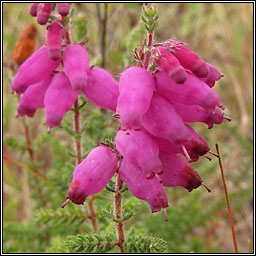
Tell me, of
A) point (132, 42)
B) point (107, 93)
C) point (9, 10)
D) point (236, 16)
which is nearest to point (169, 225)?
point (132, 42)

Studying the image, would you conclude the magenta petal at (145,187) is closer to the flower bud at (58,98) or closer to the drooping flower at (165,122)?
the drooping flower at (165,122)

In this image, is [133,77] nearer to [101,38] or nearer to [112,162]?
[112,162]

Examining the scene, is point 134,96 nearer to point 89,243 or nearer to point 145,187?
point 145,187

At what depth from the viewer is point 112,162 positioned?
1974mm

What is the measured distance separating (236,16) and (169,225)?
504 centimetres

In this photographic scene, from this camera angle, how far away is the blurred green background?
3559 mm

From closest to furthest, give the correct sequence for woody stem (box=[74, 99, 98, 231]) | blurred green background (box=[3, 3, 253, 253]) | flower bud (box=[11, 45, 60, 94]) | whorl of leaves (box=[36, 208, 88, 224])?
1. flower bud (box=[11, 45, 60, 94])
2. woody stem (box=[74, 99, 98, 231])
3. whorl of leaves (box=[36, 208, 88, 224])
4. blurred green background (box=[3, 3, 253, 253])

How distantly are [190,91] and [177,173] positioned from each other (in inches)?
15.2

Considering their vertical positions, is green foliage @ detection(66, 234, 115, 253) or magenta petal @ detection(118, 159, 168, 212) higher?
magenta petal @ detection(118, 159, 168, 212)

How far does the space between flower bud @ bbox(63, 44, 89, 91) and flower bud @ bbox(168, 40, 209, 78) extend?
0.51 m

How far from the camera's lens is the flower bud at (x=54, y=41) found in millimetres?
2193

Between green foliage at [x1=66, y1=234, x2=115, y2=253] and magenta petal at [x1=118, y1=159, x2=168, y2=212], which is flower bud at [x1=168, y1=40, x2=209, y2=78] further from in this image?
green foliage at [x1=66, y1=234, x2=115, y2=253]

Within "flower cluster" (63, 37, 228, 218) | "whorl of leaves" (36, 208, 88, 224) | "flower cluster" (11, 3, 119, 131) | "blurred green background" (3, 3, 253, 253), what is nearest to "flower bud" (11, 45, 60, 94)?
"flower cluster" (11, 3, 119, 131)

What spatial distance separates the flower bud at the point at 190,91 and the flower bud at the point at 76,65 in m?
0.46
